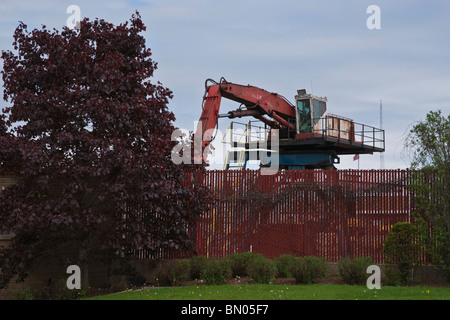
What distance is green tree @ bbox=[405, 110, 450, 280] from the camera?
1589 centimetres

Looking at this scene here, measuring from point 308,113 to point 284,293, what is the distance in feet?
62.5

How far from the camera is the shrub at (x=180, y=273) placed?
15.9 metres

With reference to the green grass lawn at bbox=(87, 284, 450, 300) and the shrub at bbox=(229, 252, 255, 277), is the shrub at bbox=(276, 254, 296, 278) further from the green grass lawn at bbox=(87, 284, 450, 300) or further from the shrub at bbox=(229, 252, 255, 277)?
the green grass lawn at bbox=(87, 284, 450, 300)

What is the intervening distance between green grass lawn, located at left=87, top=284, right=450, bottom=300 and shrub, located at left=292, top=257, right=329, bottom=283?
22.6 inches

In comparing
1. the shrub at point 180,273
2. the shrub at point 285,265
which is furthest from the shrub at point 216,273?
the shrub at point 285,265

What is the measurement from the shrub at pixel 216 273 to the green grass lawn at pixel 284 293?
0.51m

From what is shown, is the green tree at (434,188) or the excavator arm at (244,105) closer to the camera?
the green tree at (434,188)

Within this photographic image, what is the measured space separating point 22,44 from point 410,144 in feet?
35.3

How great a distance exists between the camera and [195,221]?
55.6ft

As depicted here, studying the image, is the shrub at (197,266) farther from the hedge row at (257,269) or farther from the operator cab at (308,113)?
the operator cab at (308,113)

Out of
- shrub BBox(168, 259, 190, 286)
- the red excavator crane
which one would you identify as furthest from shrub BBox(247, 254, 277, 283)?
the red excavator crane
